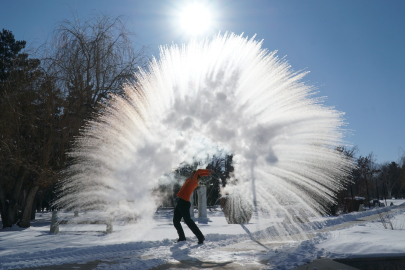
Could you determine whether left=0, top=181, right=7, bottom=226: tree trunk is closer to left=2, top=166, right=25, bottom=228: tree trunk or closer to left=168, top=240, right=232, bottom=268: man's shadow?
left=2, top=166, right=25, bottom=228: tree trunk

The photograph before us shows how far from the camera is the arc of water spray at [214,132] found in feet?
31.2

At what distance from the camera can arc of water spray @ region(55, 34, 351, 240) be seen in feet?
31.2

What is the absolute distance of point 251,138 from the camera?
992cm

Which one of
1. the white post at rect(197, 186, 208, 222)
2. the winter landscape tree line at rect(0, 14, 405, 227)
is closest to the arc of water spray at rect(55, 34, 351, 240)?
the winter landscape tree line at rect(0, 14, 405, 227)

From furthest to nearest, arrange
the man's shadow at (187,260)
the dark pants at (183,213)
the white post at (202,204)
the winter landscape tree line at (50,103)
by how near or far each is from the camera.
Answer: the white post at (202,204) → the winter landscape tree line at (50,103) → the dark pants at (183,213) → the man's shadow at (187,260)

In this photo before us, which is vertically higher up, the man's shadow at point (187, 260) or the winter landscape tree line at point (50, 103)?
the winter landscape tree line at point (50, 103)

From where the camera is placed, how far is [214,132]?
34.1 ft

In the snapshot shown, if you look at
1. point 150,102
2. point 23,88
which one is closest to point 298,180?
point 150,102

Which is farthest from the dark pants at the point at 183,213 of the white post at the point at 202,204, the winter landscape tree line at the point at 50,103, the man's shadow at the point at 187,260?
the white post at the point at 202,204

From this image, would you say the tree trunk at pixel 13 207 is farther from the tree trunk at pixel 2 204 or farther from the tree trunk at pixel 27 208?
the tree trunk at pixel 27 208

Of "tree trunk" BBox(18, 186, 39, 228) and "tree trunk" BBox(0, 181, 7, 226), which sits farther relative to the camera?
"tree trunk" BBox(0, 181, 7, 226)

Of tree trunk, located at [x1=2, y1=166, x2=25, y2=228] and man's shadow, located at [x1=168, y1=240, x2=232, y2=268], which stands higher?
tree trunk, located at [x1=2, y1=166, x2=25, y2=228]

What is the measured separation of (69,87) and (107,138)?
3222 mm

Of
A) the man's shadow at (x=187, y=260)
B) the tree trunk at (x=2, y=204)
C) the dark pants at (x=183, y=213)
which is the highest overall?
the tree trunk at (x=2, y=204)
